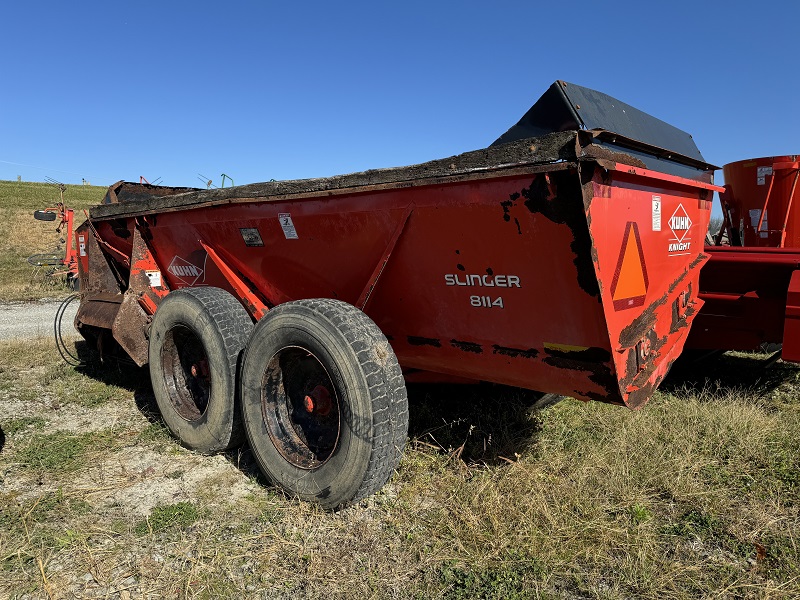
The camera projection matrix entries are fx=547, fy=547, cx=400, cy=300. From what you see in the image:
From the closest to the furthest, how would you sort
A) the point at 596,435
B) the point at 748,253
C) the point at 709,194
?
the point at 596,435 → the point at 709,194 → the point at 748,253

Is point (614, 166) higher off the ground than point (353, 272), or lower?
higher

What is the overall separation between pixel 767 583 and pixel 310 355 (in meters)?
2.33

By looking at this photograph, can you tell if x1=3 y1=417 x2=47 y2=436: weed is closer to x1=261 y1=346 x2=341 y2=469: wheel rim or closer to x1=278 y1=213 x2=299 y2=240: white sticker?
x1=261 y1=346 x2=341 y2=469: wheel rim

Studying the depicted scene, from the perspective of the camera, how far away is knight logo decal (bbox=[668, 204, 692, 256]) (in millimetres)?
3357

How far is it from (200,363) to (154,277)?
3.96ft

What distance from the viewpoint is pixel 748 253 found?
4.30 meters

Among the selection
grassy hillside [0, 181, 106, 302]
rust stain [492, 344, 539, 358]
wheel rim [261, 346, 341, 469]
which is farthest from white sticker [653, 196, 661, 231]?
grassy hillside [0, 181, 106, 302]

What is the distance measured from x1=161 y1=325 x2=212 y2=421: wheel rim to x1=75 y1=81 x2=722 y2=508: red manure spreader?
14 mm

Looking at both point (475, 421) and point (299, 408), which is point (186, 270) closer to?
point (299, 408)

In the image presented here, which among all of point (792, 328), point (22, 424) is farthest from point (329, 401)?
point (792, 328)

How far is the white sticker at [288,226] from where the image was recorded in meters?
3.35

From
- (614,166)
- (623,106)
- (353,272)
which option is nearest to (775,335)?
(623,106)

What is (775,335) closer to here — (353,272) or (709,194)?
(709,194)

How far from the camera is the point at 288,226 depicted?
3383 millimetres
